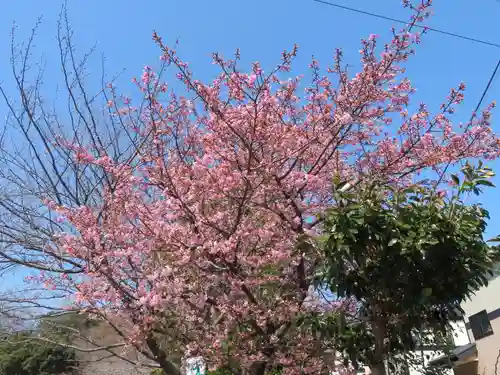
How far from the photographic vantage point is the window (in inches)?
431

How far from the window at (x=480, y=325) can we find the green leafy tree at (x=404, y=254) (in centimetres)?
778

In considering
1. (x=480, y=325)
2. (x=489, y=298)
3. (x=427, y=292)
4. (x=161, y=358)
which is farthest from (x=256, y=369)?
(x=480, y=325)

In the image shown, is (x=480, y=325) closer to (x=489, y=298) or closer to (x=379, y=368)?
(x=489, y=298)

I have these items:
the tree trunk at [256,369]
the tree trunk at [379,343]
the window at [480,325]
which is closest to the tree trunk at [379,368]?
the tree trunk at [379,343]

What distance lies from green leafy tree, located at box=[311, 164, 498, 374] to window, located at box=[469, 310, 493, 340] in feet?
25.5

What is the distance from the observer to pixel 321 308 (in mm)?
5980

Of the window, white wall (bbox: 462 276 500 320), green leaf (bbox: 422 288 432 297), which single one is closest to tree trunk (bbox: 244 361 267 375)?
green leaf (bbox: 422 288 432 297)

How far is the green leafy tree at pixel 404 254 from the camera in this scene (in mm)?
3746

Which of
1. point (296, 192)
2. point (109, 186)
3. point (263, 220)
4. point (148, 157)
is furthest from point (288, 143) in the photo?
point (109, 186)

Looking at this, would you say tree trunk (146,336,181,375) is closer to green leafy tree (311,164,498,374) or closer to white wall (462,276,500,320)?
green leafy tree (311,164,498,374)

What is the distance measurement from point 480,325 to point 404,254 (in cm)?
893

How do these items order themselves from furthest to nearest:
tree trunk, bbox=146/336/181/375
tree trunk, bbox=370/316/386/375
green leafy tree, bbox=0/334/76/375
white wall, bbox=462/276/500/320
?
green leafy tree, bbox=0/334/76/375 → white wall, bbox=462/276/500/320 → tree trunk, bbox=146/336/181/375 → tree trunk, bbox=370/316/386/375

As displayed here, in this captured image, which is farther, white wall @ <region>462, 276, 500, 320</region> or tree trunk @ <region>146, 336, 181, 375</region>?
white wall @ <region>462, 276, 500, 320</region>

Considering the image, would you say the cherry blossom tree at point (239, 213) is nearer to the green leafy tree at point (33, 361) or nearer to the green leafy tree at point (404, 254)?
the green leafy tree at point (404, 254)
